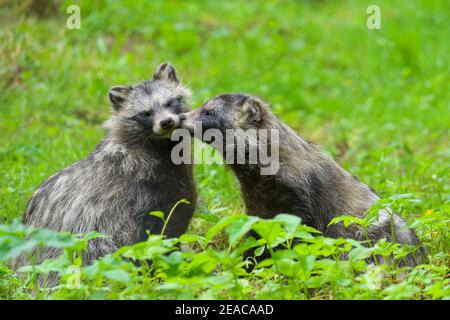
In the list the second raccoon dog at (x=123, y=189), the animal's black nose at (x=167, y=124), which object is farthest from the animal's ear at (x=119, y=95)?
the animal's black nose at (x=167, y=124)

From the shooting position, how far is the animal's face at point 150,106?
647 centimetres

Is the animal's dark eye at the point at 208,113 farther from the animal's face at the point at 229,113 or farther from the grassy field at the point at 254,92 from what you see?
the grassy field at the point at 254,92

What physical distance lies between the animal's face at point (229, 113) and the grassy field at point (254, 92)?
2.24ft

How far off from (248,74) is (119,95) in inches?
192

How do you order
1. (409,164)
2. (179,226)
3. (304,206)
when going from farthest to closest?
(409,164) < (179,226) < (304,206)

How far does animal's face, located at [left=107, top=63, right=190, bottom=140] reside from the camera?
6.47m

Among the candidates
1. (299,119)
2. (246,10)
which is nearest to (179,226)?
(299,119)

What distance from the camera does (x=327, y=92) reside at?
11828 millimetres

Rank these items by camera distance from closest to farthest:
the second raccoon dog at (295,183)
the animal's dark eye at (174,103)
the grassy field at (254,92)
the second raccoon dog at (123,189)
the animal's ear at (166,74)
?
1. the grassy field at (254,92)
2. the second raccoon dog at (295,183)
3. the second raccoon dog at (123,189)
4. the animal's dark eye at (174,103)
5. the animal's ear at (166,74)

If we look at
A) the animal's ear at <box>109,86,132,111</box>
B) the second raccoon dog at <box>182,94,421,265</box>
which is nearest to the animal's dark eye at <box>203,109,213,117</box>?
the second raccoon dog at <box>182,94,421,265</box>

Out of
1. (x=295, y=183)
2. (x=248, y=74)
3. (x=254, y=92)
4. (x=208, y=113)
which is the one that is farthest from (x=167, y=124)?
(x=248, y=74)

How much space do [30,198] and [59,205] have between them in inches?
17.8

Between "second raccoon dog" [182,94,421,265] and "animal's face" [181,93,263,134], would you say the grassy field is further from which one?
"animal's face" [181,93,263,134]
